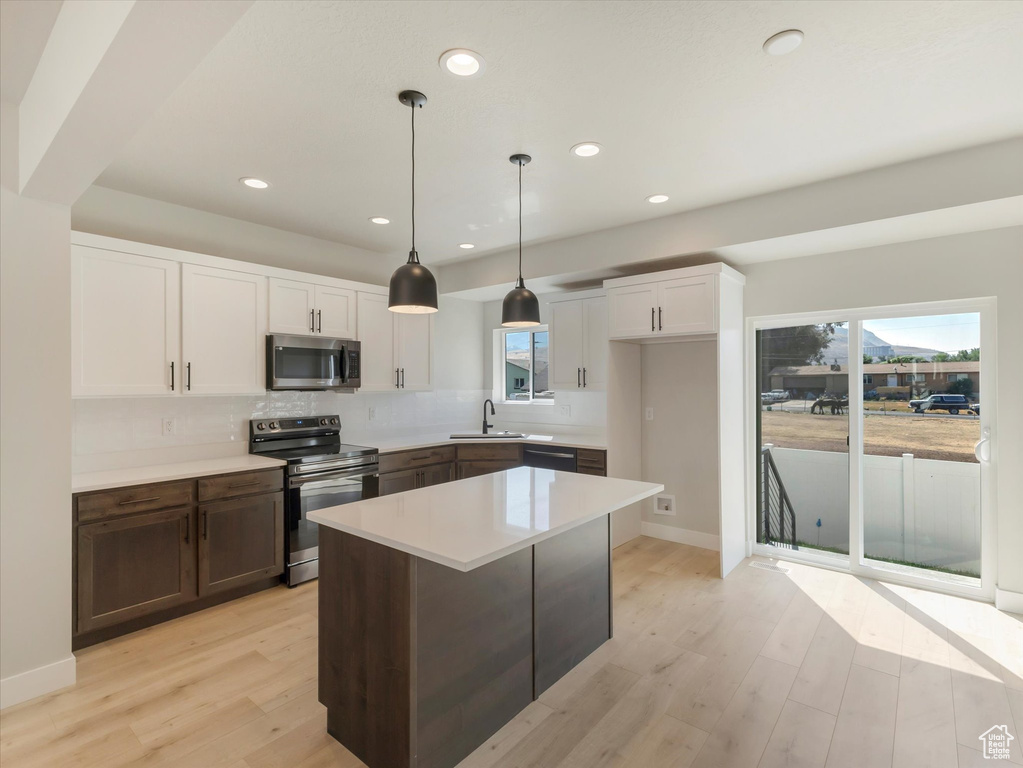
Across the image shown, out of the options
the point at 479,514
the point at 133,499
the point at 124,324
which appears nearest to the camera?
the point at 479,514

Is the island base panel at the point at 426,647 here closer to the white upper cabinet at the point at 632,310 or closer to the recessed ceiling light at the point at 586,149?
the recessed ceiling light at the point at 586,149

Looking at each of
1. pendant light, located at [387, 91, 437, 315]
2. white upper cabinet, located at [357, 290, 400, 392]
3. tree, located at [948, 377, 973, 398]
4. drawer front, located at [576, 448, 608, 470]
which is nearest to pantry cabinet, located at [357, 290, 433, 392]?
white upper cabinet, located at [357, 290, 400, 392]

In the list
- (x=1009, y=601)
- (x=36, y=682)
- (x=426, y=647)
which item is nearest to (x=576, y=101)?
(x=426, y=647)

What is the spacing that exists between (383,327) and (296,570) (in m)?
2.10

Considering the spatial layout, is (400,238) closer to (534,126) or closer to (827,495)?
(534,126)

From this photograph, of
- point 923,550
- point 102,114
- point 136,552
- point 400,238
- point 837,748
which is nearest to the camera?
point 102,114

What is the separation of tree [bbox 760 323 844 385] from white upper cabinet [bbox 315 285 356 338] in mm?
3433

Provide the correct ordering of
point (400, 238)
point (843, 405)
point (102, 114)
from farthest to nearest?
point (400, 238) → point (843, 405) → point (102, 114)

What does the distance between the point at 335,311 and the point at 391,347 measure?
62 centimetres

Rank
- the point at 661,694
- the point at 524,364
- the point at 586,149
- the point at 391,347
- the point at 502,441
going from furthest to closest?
the point at 524,364 < the point at 502,441 < the point at 391,347 < the point at 586,149 < the point at 661,694

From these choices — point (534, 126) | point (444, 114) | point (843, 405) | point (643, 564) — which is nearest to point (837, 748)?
point (643, 564)

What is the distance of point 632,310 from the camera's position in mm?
4121

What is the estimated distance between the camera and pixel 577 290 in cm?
491

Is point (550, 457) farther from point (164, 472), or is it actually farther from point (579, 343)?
point (164, 472)
